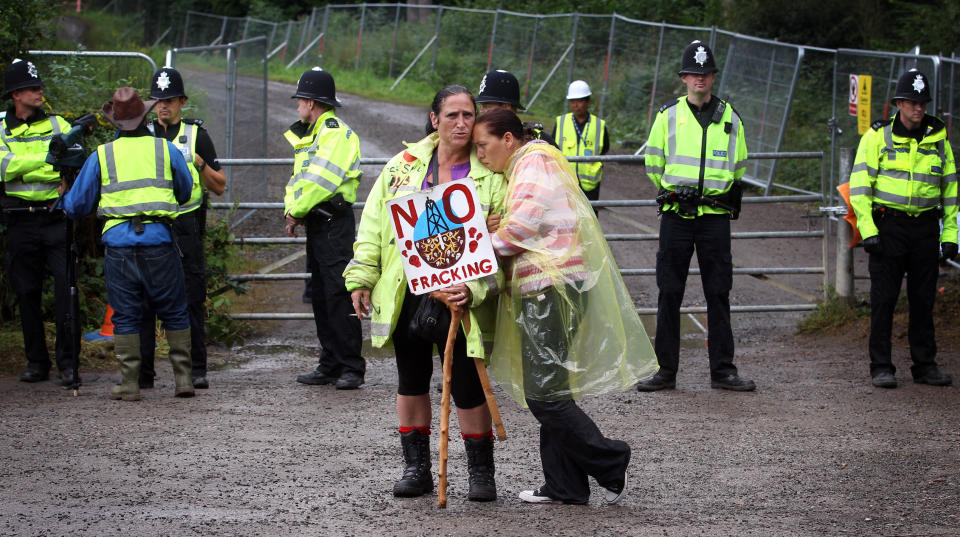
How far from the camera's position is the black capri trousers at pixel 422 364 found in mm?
5359

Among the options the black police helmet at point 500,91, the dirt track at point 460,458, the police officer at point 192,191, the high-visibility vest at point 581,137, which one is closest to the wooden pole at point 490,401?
the dirt track at point 460,458

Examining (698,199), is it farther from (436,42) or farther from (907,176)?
(436,42)

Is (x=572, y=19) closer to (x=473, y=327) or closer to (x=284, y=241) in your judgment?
(x=284, y=241)

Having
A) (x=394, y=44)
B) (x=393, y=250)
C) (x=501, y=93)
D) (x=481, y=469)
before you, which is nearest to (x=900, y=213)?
(x=501, y=93)

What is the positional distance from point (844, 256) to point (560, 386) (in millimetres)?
5521

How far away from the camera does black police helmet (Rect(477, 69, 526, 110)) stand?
5.95 m

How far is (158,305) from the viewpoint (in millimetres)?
7770

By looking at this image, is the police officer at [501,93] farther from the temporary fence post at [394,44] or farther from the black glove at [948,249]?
the temporary fence post at [394,44]

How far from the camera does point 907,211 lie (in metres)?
7.94

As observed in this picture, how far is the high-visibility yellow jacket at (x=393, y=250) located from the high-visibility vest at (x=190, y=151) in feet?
10.1

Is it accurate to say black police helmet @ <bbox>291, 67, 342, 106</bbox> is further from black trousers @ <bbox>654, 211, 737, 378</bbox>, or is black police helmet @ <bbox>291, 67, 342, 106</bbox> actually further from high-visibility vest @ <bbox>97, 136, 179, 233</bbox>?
black trousers @ <bbox>654, 211, 737, 378</bbox>

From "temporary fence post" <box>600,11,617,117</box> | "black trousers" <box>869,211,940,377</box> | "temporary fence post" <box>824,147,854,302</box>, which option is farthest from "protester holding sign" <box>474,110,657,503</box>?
"temporary fence post" <box>600,11,617,117</box>

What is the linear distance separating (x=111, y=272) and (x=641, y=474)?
3796 millimetres

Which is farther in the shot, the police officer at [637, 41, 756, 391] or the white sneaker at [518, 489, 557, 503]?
the police officer at [637, 41, 756, 391]
